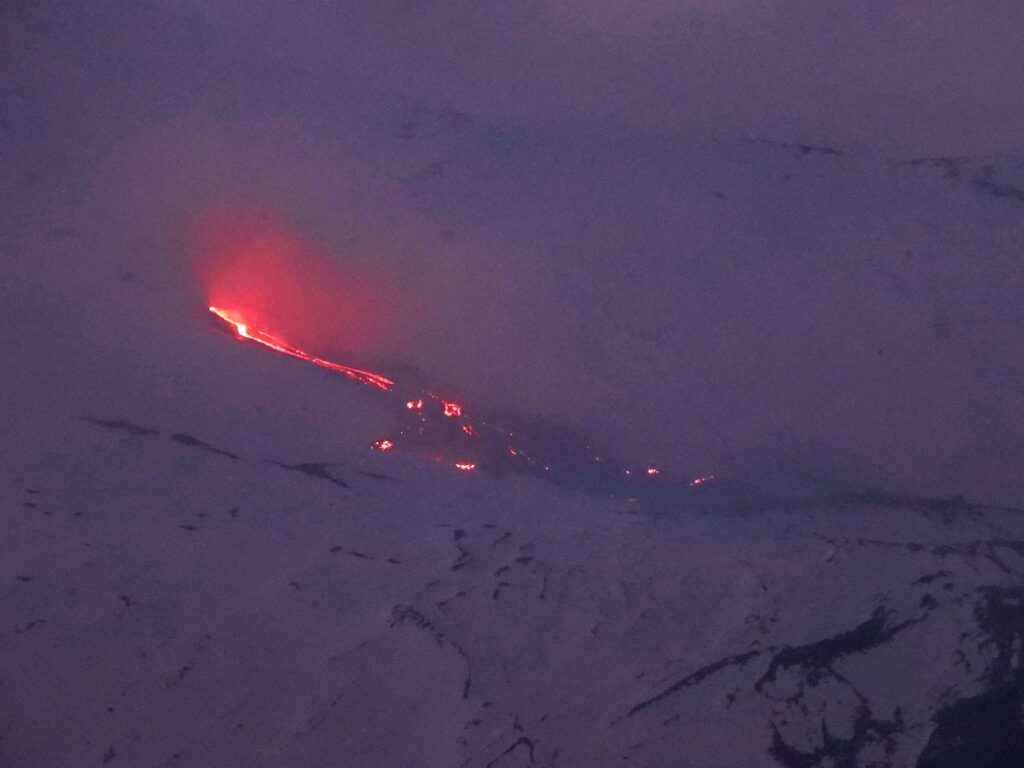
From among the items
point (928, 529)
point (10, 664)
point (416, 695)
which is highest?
point (928, 529)

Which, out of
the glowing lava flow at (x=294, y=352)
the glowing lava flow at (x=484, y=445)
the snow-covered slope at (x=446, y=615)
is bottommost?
the snow-covered slope at (x=446, y=615)

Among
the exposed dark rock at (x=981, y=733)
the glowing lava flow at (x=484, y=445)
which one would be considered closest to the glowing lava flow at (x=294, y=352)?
the glowing lava flow at (x=484, y=445)

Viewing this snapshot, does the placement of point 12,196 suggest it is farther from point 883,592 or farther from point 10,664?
point 883,592

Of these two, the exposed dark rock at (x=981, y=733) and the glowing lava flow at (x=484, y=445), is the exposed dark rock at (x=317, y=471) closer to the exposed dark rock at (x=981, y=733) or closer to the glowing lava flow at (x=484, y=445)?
the glowing lava flow at (x=484, y=445)

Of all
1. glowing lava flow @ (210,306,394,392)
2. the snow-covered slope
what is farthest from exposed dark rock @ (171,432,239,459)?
glowing lava flow @ (210,306,394,392)

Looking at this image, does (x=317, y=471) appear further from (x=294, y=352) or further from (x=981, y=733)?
(x=981, y=733)

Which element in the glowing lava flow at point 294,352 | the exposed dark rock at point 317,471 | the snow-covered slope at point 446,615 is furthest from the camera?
the glowing lava flow at point 294,352

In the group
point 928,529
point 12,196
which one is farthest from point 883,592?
point 12,196

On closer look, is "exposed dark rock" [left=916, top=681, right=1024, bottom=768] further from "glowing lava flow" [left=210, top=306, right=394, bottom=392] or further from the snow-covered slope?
"glowing lava flow" [left=210, top=306, right=394, bottom=392]
